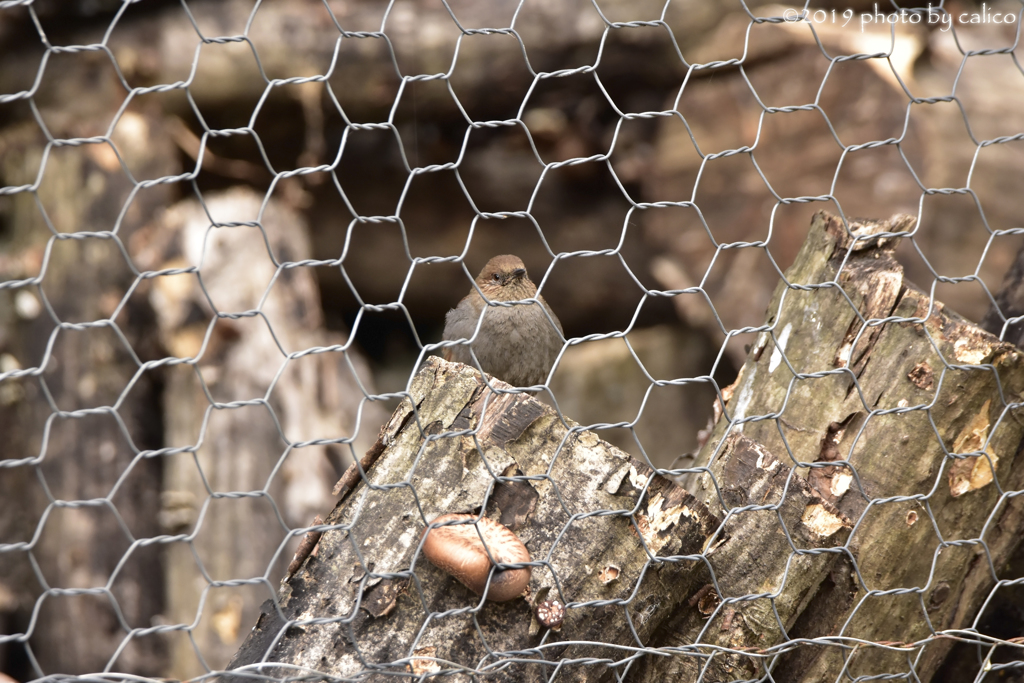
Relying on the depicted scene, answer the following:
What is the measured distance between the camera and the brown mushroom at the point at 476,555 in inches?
61.6

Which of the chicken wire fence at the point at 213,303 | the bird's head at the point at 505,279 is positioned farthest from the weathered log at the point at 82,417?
the bird's head at the point at 505,279

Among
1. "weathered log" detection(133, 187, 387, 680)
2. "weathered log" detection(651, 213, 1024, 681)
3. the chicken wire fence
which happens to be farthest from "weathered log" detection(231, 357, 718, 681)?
"weathered log" detection(133, 187, 387, 680)

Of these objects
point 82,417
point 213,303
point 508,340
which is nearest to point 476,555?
point 508,340

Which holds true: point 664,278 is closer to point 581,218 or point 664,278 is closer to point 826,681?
point 581,218

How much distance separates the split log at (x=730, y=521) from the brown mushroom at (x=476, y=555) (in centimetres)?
5

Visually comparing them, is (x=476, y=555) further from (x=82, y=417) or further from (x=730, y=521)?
(x=82, y=417)

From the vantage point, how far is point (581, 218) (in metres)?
4.41

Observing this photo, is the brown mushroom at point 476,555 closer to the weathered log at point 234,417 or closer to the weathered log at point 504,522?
the weathered log at point 504,522

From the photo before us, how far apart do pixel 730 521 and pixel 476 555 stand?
634mm

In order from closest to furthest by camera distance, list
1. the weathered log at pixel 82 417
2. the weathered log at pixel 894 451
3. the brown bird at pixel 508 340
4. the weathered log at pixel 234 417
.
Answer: the weathered log at pixel 894 451, the brown bird at pixel 508 340, the weathered log at pixel 234 417, the weathered log at pixel 82 417

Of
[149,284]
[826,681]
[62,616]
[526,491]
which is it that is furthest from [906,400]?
[62,616]

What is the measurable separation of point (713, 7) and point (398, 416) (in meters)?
2.73

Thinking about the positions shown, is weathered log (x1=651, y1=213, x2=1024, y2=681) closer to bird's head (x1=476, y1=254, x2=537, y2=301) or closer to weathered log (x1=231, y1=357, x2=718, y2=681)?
weathered log (x1=231, y1=357, x2=718, y2=681)

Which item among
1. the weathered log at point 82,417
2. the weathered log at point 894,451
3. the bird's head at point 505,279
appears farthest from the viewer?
the weathered log at point 82,417
